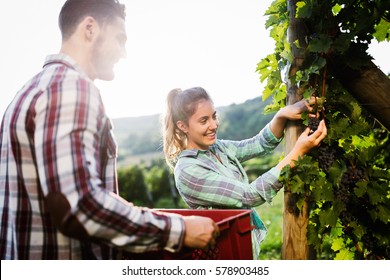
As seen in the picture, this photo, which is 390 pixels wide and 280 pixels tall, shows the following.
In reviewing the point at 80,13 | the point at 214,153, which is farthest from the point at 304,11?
the point at 80,13

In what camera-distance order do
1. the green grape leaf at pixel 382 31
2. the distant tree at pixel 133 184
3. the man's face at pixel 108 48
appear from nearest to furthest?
the man's face at pixel 108 48
the green grape leaf at pixel 382 31
the distant tree at pixel 133 184

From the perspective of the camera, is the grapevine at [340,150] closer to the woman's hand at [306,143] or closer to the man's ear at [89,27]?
the woman's hand at [306,143]

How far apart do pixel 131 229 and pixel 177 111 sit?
1.10 meters

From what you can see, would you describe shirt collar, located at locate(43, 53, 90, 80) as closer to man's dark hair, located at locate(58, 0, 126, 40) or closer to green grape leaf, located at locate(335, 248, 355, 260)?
man's dark hair, located at locate(58, 0, 126, 40)

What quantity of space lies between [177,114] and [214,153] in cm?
30

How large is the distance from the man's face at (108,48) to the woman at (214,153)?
66cm

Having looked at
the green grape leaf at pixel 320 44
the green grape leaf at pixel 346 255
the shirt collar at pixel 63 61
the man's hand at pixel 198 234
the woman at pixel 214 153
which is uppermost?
the green grape leaf at pixel 320 44

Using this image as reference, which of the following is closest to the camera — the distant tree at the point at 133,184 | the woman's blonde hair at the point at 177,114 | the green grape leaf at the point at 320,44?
the green grape leaf at the point at 320,44

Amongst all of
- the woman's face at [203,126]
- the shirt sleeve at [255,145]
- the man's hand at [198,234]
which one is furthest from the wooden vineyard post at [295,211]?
the man's hand at [198,234]

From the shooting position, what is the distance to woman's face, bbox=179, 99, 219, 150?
231 centimetres

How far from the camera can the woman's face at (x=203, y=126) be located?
2307mm

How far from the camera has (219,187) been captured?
6.93 ft

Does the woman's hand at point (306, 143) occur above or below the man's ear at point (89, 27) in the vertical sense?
below

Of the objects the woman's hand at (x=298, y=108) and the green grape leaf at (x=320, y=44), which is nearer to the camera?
the green grape leaf at (x=320, y=44)
